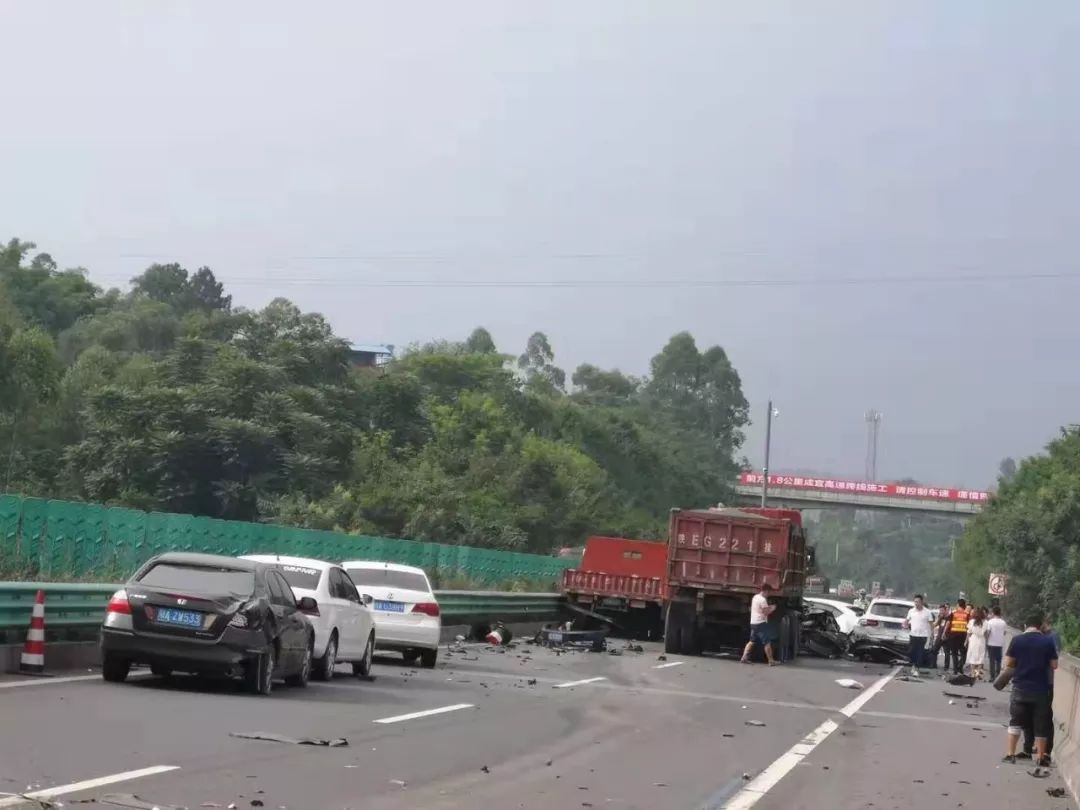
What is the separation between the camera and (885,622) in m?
38.1

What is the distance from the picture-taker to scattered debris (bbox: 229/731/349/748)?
41.8ft

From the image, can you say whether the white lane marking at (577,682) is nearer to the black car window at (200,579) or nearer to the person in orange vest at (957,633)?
the black car window at (200,579)

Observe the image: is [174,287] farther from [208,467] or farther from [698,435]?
[208,467]

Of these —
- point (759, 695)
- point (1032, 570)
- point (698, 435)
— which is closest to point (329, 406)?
point (1032, 570)

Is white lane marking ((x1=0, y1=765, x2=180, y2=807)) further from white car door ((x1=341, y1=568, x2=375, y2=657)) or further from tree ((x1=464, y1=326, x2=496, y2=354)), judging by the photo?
tree ((x1=464, y1=326, x2=496, y2=354))

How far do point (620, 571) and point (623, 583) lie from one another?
807mm

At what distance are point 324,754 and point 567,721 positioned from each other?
4951 millimetres

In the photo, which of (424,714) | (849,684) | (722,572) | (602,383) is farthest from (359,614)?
(602,383)

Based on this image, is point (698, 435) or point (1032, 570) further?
point (698, 435)

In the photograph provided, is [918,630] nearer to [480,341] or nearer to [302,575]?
[302,575]

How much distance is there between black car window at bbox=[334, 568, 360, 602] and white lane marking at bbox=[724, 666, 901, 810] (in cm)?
596

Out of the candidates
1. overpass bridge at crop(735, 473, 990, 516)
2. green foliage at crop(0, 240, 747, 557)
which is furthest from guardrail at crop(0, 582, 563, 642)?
overpass bridge at crop(735, 473, 990, 516)

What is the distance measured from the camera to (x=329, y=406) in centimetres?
6700

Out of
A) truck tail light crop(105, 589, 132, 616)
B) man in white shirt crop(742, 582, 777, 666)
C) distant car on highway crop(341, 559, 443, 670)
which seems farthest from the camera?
man in white shirt crop(742, 582, 777, 666)
